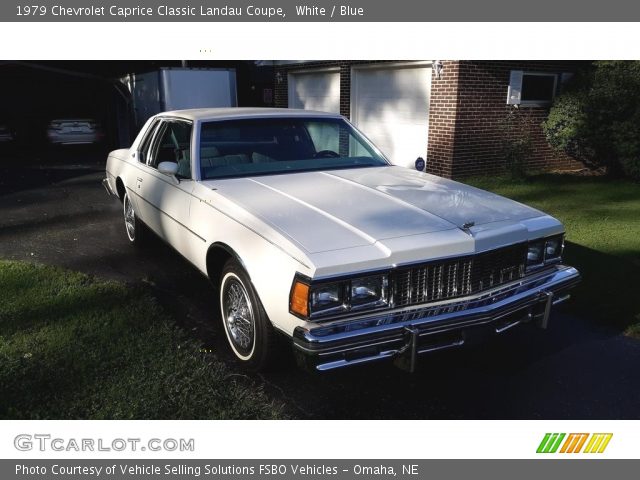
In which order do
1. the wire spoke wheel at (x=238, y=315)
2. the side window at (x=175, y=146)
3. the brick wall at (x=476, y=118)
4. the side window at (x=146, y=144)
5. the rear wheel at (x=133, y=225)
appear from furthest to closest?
1. the brick wall at (x=476, y=118)
2. the rear wheel at (x=133, y=225)
3. the side window at (x=146, y=144)
4. the side window at (x=175, y=146)
5. the wire spoke wheel at (x=238, y=315)

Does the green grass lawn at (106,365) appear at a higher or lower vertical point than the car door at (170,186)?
lower

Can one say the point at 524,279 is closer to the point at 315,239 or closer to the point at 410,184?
the point at 410,184

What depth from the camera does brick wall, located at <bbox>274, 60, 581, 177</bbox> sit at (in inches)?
394

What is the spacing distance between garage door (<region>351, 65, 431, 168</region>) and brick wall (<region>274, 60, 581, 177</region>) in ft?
1.51

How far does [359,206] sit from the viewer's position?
367cm

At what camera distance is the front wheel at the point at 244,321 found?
11.2 ft

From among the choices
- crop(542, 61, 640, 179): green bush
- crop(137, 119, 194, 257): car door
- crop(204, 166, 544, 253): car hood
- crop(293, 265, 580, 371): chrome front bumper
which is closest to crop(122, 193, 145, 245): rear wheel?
crop(137, 119, 194, 257): car door

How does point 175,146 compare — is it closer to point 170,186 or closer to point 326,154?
point 170,186

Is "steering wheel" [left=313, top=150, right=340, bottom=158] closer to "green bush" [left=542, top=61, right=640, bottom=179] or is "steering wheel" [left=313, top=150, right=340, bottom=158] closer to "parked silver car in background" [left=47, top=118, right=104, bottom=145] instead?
"green bush" [left=542, top=61, right=640, bottom=179]

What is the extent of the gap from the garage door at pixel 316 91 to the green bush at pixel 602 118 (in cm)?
481

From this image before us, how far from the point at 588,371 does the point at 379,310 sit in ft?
5.72

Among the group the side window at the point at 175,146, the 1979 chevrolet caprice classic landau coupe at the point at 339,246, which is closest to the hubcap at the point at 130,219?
the side window at the point at 175,146

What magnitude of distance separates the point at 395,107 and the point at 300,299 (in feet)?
30.3

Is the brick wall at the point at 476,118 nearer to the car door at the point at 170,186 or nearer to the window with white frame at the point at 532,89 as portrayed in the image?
the window with white frame at the point at 532,89
